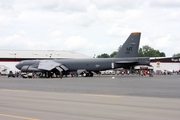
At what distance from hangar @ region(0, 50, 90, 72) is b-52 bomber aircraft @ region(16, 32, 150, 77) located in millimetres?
33262

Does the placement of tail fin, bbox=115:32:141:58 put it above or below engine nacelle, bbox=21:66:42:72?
above

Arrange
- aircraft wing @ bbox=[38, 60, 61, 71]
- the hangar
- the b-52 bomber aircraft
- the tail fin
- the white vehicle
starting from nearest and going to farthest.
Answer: the b-52 bomber aircraft
the tail fin
aircraft wing @ bbox=[38, 60, 61, 71]
the white vehicle
the hangar

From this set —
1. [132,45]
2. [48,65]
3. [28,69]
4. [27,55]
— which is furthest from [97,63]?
[27,55]

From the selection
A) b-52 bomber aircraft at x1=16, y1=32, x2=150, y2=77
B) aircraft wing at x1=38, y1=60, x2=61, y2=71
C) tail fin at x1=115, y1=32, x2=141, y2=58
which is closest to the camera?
b-52 bomber aircraft at x1=16, y1=32, x2=150, y2=77

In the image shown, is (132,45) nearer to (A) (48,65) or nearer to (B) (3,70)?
(A) (48,65)

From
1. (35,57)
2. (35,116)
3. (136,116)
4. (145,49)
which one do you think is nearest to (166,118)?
(136,116)

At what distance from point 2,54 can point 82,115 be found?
96.6 m

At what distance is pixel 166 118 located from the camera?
11023 mm

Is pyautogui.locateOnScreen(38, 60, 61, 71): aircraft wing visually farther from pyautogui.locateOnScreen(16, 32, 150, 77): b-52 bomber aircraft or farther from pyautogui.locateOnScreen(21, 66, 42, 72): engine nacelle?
pyautogui.locateOnScreen(21, 66, 42, 72): engine nacelle

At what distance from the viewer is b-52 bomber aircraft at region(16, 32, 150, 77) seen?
57531mm

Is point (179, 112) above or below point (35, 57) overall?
below

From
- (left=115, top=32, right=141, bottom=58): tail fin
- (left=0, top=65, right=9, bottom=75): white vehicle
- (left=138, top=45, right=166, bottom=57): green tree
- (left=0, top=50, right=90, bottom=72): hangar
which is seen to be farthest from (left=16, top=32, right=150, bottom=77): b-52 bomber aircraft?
(left=138, top=45, right=166, bottom=57): green tree

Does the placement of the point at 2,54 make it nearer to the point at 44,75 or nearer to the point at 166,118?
the point at 44,75

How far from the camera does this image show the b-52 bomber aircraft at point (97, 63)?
57531 millimetres
